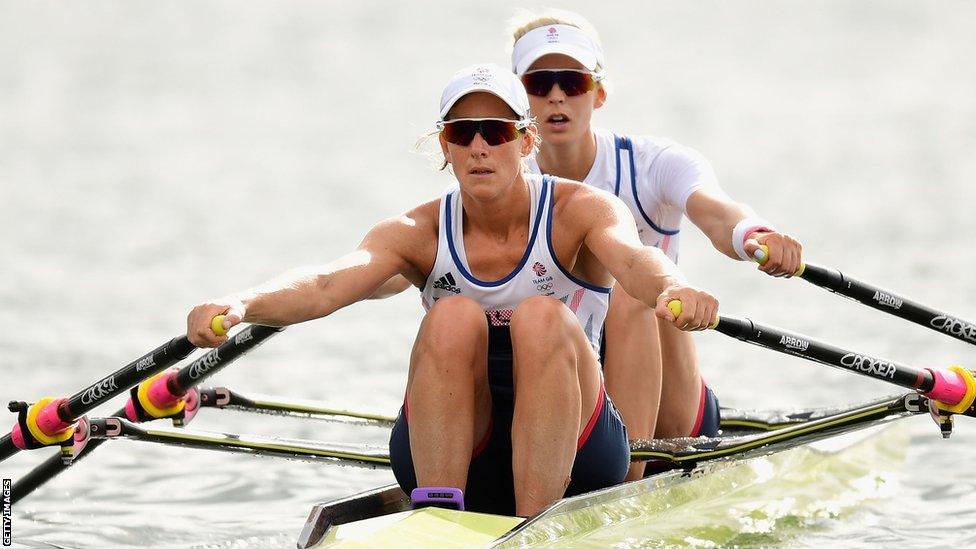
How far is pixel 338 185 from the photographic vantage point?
16578 millimetres

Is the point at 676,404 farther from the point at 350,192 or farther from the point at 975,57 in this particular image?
the point at 975,57

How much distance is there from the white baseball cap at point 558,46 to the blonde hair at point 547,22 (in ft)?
0.08

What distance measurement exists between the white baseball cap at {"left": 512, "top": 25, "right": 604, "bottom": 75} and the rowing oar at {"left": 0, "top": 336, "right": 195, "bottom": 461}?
178cm

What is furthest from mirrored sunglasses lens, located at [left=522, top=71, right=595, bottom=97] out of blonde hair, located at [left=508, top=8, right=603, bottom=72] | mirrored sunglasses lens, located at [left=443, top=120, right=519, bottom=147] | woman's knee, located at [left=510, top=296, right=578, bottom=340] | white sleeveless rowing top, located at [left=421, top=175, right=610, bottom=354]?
woman's knee, located at [left=510, top=296, right=578, bottom=340]

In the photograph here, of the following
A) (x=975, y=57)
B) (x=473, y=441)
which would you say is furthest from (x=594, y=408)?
(x=975, y=57)

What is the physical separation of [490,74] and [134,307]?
8.09 metres

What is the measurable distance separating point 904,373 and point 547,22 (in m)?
1.83

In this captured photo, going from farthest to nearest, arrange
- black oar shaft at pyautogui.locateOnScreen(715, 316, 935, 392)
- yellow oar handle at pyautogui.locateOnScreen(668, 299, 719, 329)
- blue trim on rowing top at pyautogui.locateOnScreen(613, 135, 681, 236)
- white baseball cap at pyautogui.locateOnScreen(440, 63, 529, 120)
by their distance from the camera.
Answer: blue trim on rowing top at pyautogui.locateOnScreen(613, 135, 681, 236)
black oar shaft at pyautogui.locateOnScreen(715, 316, 935, 392)
white baseball cap at pyautogui.locateOnScreen(440, 63, 529, 120)
yellow oar handle at pyautogui.locateOnScreen(668, 299, 719, 329)

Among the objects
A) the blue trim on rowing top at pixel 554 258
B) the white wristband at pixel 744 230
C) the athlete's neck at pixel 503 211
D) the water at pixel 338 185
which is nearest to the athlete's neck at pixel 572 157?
the white wristband at pixel 744 230

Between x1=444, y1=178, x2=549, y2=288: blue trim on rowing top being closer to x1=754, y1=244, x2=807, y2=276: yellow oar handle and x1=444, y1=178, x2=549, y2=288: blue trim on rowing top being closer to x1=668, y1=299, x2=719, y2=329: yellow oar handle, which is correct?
x1=668, y1=299, x2=719, y2=329: yellow oar handle

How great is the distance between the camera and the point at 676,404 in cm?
537

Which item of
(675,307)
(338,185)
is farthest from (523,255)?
(338,185)

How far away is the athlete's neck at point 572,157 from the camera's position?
17.2ft

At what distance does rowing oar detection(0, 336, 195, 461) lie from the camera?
15.7ft
